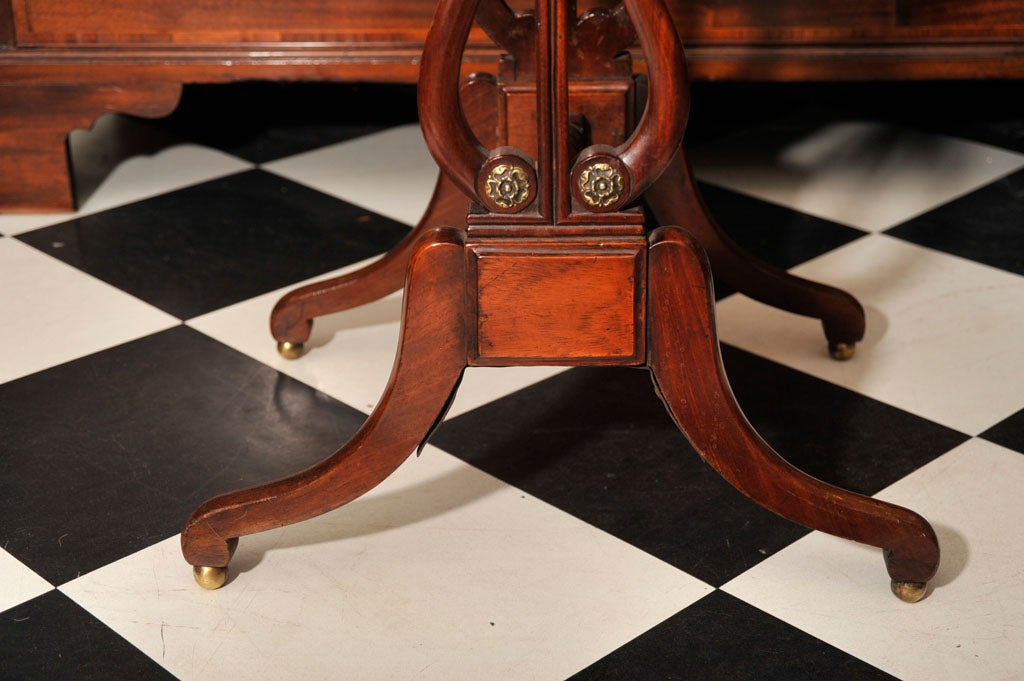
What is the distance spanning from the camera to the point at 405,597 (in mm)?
962

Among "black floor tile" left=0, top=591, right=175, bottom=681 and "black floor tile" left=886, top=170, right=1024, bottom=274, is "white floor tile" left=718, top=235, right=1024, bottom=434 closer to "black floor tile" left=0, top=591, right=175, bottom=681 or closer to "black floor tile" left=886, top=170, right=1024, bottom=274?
"black floor tile" left=886, top=170, right=1024, bottom=274

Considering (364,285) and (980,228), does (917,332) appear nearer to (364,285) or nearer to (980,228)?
(980,228)

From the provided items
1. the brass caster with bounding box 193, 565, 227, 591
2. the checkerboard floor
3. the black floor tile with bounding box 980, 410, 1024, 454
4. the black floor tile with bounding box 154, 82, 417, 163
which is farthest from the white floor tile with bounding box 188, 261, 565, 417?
the black floor tile with bounding box 154, 82, 417, 163

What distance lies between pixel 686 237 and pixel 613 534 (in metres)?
0.29

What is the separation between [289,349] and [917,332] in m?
0.67

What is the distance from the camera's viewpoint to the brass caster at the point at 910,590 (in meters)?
0.94

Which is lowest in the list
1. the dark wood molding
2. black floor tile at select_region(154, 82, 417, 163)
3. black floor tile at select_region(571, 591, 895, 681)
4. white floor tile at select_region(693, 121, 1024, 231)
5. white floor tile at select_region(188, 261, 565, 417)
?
black floor tile at select_region(571, 591, 895, 681)

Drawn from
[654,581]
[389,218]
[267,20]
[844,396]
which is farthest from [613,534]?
[267,20]

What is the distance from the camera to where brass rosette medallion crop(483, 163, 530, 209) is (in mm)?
830

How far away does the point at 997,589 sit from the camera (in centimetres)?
97

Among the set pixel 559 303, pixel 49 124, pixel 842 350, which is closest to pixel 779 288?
pixel 842 350

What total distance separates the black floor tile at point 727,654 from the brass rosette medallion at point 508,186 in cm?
32

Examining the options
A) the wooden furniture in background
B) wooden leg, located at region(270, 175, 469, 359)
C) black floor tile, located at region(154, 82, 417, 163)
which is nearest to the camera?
the wooden furniture in background

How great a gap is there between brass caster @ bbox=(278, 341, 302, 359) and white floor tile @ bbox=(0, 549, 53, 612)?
0.39 meters
